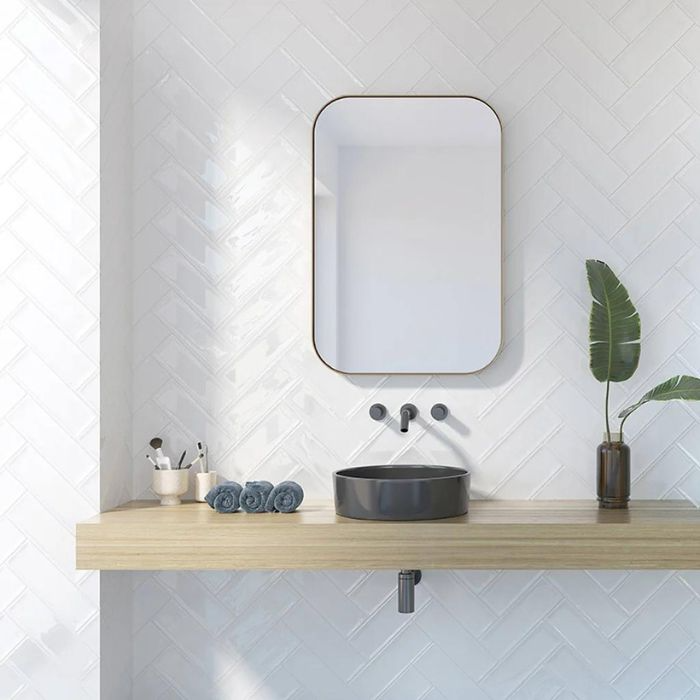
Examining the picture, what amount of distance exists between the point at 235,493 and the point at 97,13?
1.30 meters

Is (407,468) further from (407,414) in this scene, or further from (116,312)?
(116,312)

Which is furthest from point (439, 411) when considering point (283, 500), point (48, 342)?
point (48, 342)

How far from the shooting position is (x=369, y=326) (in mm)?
2525

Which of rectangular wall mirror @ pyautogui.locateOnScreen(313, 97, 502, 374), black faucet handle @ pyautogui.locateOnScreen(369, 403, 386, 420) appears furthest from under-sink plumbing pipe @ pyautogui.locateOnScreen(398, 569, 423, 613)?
rectangular wall mirror @ pyautogui.locateOnScreen(313, 97, 502, 374)

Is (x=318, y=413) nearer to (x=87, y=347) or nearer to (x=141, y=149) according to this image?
(x=87, y=347)

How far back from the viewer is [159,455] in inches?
96.5

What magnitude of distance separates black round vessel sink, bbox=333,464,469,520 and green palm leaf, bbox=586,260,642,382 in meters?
0.52

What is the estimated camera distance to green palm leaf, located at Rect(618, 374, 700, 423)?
2238 mm

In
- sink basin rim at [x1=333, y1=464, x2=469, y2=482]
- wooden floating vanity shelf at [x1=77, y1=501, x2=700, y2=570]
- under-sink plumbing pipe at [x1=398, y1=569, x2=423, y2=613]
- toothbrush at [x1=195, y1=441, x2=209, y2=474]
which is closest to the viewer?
wooden floating vanity shelf at [x1=77, y1=501, x2=700, y2=570]

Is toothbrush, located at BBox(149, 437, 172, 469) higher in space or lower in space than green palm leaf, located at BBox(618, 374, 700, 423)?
higher

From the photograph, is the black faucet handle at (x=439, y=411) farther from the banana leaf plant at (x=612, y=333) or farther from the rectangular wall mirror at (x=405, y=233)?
the banana leaf plant at (x=612, y=333)

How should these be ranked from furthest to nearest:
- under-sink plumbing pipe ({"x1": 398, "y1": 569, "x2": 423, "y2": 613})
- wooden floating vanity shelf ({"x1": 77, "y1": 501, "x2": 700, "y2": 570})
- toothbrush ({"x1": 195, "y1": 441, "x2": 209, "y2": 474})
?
toothbrush ({"x1": 195, "y1": 441, "x2": 209, "y2": 474}) → under-sink plumbing pipe ({"x1": 398, "y1": 569, "x2": 423, "y2": 613}) → wooden floating vanity shelf ({"x1": 77, "y1": 501, "x2": 700, "y2": 570})

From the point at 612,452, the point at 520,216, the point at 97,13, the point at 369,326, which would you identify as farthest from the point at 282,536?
the point at 97,13

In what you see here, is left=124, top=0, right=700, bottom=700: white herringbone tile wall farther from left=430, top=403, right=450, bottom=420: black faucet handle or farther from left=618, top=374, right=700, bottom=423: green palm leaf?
left=618, top=374, right=700, bottom=423: green palm leaf
